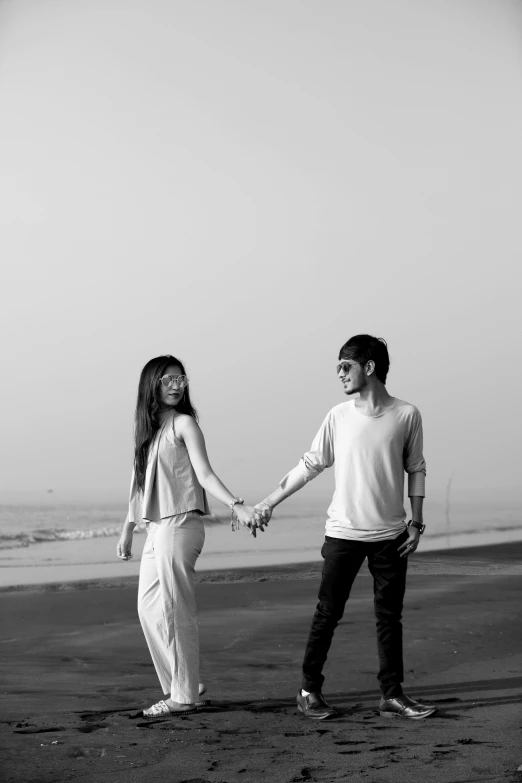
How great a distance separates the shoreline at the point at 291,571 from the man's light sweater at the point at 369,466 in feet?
14.1

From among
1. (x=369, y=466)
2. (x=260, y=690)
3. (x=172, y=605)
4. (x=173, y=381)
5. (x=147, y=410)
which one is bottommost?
(x=260, y=690)

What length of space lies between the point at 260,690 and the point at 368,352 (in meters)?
1.70

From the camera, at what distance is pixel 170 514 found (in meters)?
3.96

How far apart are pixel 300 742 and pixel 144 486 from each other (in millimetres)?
1300

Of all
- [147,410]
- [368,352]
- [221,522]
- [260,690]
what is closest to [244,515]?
[147,410]

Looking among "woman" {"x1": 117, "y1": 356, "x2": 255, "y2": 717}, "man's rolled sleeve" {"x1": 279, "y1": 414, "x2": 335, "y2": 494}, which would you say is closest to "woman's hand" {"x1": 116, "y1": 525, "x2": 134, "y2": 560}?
"woman" {"x1": 117, "y1": 356, "x2": 255, "y2": 717}

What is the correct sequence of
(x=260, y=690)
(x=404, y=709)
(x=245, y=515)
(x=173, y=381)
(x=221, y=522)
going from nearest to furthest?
(x=404, y=709), (x=245, y=515), (x=173, y=381), (x=260, y=690), (x=221, y=522)

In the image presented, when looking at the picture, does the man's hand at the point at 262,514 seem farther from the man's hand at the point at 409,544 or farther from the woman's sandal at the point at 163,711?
the woman's sandal at the point at 163,711

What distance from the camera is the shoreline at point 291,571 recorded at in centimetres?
828

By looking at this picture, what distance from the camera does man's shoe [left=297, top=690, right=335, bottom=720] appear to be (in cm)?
374

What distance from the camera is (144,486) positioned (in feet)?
13.4

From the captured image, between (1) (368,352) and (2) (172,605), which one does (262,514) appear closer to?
(2) (172,605)

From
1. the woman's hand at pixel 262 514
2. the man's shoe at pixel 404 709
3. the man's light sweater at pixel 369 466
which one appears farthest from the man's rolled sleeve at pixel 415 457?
the man's shoe at pixel 404 709

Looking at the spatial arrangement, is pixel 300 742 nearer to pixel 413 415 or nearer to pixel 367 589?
pixel 413 415
